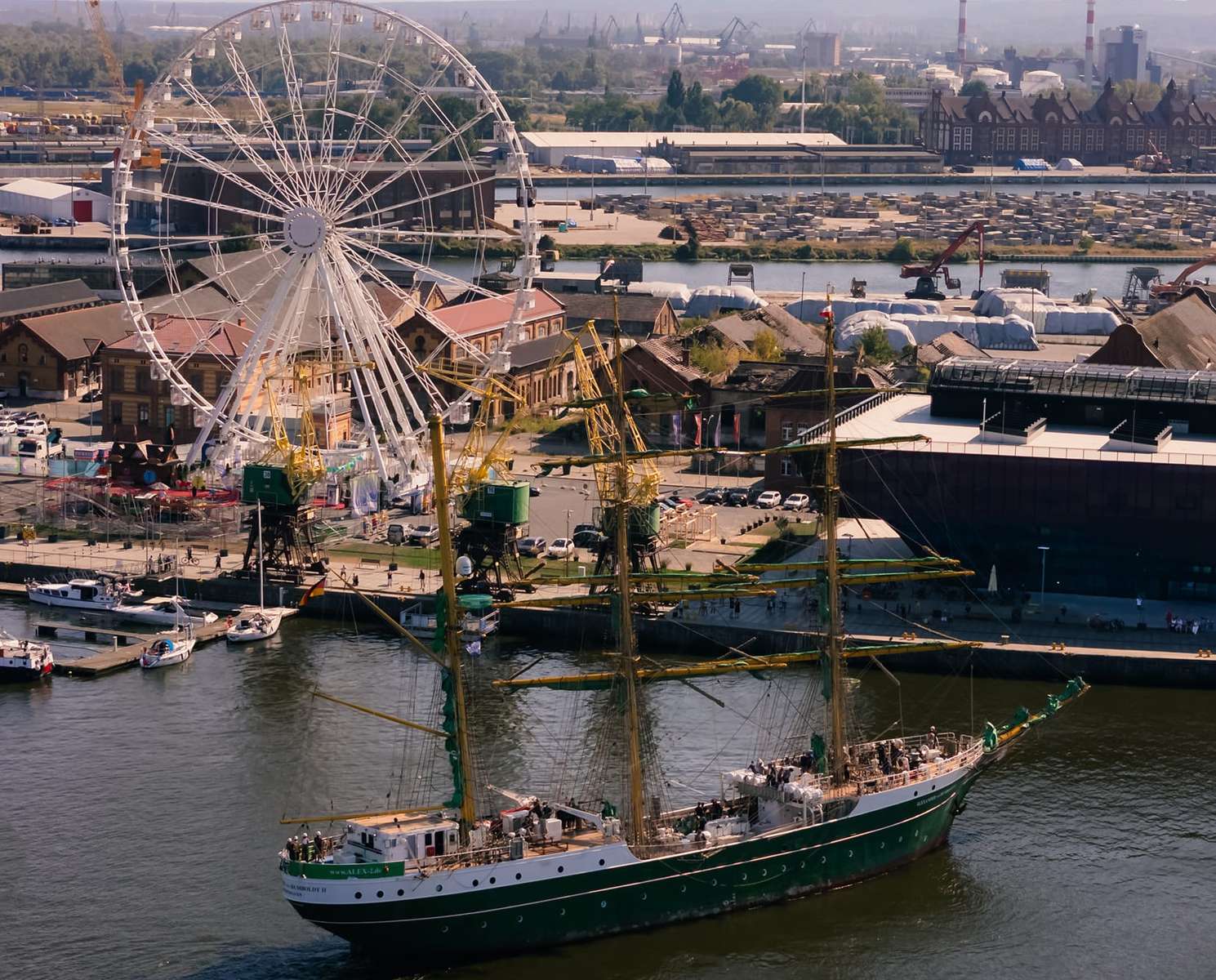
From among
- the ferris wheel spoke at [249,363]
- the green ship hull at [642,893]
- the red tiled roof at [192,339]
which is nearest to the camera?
the green ship hull at [642,893]

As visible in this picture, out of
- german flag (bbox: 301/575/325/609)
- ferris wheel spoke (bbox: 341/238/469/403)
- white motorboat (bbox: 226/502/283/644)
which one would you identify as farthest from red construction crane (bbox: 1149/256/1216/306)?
white motorboat (bbox: 226/502/283/644)

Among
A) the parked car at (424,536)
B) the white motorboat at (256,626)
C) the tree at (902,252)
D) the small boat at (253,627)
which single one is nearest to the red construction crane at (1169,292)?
the tree at (902,252)

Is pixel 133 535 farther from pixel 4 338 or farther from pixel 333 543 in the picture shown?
pixel 4 338

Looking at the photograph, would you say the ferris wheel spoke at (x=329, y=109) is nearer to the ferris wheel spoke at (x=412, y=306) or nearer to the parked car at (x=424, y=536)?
the ferris wheel spoke at (x=412, y=306)

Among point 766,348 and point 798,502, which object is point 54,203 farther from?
point 798,502

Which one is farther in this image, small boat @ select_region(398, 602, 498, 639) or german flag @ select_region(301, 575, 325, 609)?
german flag @ select_region(301, 575, 325, 609)

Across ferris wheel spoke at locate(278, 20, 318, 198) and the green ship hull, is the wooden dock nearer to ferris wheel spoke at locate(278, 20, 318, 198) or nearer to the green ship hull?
ferris wheel spoke at locate(278, 20, 318, 198)
